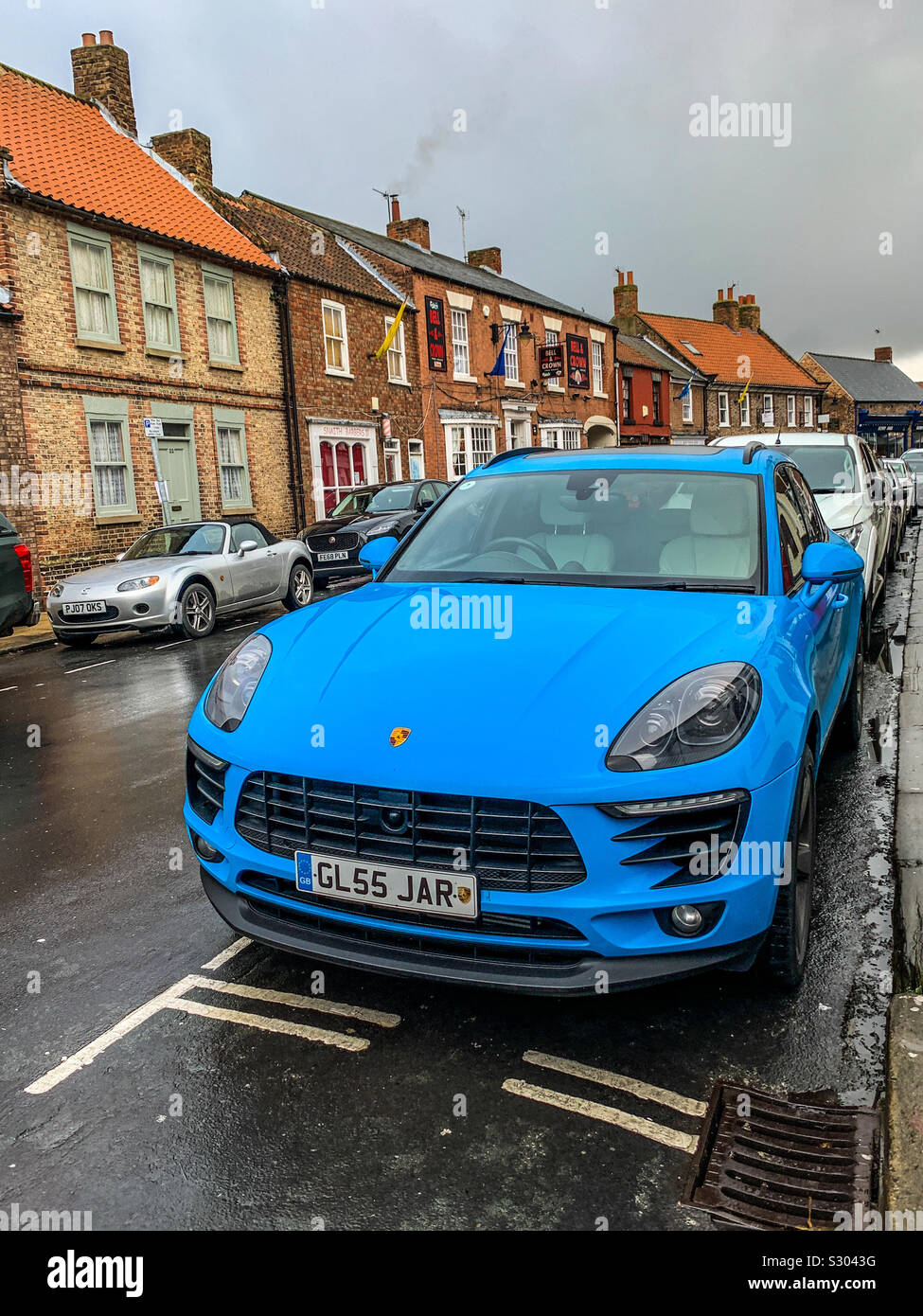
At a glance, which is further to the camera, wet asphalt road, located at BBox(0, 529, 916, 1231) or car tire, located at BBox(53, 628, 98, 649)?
car tire, located at BBox(53, 628, 98, 649)

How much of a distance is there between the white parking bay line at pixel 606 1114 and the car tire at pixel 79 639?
33.8 ft

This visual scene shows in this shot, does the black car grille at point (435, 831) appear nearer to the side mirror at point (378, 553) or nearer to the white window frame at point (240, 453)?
the side mirror at point (378, 553)

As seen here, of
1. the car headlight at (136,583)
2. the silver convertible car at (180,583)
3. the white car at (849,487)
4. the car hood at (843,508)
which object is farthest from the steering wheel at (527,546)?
the car headlight at (136,583)

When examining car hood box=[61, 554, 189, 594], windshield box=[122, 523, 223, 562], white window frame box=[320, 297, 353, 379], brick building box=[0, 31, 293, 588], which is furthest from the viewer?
white window frame box=[320, 297, 353, 379]

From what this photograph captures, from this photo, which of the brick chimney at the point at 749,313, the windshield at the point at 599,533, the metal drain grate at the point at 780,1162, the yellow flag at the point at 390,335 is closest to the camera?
the metal drain grate at the point at 780,1162

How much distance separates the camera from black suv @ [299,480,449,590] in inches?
639

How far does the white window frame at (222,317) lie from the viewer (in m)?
20.2

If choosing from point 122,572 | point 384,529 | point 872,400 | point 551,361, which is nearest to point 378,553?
point 122,572

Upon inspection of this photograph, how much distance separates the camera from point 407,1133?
2.49 m

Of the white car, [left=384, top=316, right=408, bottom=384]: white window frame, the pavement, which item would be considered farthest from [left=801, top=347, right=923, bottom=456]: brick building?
the pavement

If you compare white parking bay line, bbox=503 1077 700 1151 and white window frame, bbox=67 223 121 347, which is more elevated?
white window frame, bbox=67 223 121 347

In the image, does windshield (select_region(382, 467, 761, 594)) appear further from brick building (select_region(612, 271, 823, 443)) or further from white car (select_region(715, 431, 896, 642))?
brick building (select_region(612, 271, 823, 443))

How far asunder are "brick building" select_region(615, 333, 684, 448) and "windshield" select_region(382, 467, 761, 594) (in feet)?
125
